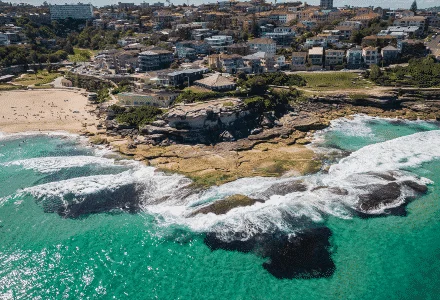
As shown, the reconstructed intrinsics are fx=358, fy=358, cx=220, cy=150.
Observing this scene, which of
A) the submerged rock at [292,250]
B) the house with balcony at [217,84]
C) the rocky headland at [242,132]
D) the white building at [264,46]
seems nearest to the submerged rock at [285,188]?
the rocky headland at [242,132]

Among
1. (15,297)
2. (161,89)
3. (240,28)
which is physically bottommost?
(15,297)

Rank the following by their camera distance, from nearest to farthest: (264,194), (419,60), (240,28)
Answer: (264,194)
(419,60)
(240,28)

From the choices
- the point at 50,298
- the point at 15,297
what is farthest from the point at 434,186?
the point at 15,297

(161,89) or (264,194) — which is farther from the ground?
(161,89)

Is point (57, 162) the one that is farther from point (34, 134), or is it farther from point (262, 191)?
point (262, 191)

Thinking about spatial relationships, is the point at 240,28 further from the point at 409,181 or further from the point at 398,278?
the point at 398,278

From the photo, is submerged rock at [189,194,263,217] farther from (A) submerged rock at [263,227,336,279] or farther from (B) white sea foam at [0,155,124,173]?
(B) white sea foam at [0,155,124,173]

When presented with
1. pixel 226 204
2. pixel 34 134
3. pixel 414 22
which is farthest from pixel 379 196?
pixel 414 22
